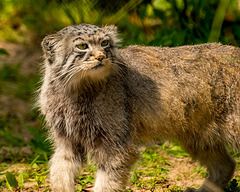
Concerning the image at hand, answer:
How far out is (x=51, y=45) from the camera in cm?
420

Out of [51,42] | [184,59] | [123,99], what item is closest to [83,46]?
[51,42]

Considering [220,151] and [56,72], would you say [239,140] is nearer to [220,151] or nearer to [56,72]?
[220,151]

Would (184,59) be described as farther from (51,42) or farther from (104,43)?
(51,42)

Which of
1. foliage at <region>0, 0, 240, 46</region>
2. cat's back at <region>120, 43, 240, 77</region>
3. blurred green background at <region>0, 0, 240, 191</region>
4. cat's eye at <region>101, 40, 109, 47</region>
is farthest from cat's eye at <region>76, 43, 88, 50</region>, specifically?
foliage at <region>0, 0, 240, 46</region>

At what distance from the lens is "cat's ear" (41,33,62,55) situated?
415 cm

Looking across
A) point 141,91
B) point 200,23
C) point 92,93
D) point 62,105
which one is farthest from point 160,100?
point 200,23

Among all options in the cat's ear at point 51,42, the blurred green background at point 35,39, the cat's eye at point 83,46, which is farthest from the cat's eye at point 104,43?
the blurred green background at point 35,39

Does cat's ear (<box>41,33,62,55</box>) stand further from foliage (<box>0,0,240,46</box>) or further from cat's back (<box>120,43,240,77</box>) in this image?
foliage (<box>0,0,240,46</box>)

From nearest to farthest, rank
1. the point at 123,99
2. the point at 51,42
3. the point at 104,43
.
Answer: the point at 104,43 < the point at 51,42 < the point at 123,99

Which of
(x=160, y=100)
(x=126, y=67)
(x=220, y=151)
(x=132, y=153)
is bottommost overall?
(x=220, y=151)

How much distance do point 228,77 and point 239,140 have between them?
2.64ft

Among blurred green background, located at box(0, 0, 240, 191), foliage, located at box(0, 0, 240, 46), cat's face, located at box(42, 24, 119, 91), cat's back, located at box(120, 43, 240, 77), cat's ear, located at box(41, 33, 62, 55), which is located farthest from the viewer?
foliage, located at box(0, 0, 240, 46)

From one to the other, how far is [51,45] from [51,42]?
4 cm

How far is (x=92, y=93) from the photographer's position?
13.9 feet
